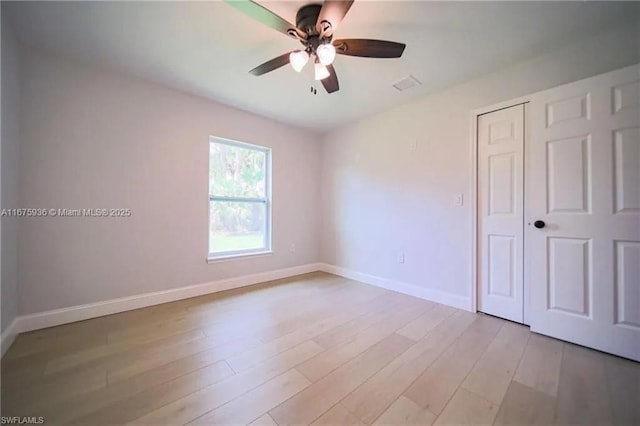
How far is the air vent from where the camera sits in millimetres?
2598

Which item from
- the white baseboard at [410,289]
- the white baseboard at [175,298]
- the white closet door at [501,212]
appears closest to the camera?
the white baseboard at [175,298]

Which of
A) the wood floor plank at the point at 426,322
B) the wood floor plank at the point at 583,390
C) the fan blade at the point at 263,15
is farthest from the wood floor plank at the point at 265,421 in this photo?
the fan blade at the point at 263,15

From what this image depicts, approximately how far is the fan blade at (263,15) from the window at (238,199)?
1992 mm

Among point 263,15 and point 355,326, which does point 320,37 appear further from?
point 355,326

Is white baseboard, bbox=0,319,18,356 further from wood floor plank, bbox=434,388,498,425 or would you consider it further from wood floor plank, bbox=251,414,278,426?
wood floor plank, bbox=434,388,498,425

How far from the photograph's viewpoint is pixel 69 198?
2.32 meters

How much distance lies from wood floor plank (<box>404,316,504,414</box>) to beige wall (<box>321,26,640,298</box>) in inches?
24.1

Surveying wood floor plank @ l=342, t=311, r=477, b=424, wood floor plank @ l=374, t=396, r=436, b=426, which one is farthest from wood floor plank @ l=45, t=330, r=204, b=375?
wood floor plank @ l=374, t=396, r=436, b=426

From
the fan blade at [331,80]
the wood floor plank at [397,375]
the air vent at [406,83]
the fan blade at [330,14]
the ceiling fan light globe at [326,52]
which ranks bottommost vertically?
the wood floor plank at [397,375]

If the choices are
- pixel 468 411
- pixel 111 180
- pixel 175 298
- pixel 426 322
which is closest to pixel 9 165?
Answer: pixel 111 180

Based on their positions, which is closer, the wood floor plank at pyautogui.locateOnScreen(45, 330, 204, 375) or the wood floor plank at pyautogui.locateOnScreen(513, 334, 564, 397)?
the wood floor plank at pyautogui.locateOnScreen(513, 334, 564, 397)

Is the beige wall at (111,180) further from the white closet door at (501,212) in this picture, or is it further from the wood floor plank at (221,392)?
the white closet door at (501,212)

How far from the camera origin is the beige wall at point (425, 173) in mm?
2146

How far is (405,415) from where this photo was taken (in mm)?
1271
